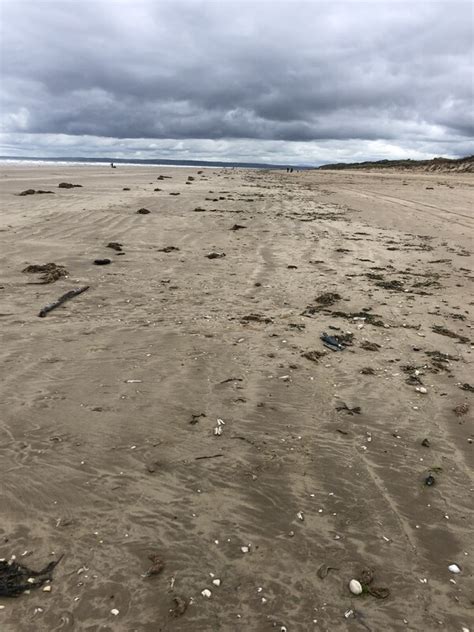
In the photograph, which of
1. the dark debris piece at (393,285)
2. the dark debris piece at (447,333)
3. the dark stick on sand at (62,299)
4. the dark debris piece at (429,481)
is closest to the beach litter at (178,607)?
the dark debris piece at (429,481)

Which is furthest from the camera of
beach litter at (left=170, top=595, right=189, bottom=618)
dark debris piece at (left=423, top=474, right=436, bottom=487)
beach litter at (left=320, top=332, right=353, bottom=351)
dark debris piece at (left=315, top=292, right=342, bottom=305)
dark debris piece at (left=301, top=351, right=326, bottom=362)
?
dark debris piece at (left=315, top=292, right=342, bottom=305)

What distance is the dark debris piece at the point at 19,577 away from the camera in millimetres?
2551

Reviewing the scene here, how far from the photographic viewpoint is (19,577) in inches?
103

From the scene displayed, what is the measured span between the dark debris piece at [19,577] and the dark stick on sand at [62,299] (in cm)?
400

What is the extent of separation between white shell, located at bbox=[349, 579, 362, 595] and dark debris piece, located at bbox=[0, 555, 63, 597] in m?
1.74

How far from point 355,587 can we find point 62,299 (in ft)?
18.1

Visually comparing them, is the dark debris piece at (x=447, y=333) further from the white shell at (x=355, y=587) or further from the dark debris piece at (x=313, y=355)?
the white shell at (x=355, y=587)

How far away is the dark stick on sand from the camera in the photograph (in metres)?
6.24

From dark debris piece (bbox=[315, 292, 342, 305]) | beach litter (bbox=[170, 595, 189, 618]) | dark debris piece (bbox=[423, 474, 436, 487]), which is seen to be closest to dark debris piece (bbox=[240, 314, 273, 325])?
dark debris piece (bbox=[315, 292, 342, 305])

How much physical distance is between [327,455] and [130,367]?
2320 mm

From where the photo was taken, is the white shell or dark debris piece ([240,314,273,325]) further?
dark debris piece ([240,314,273,325])

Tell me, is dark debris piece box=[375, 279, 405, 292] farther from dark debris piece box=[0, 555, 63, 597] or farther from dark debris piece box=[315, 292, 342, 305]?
dark debris piece box=[0, 555, 63, 597]

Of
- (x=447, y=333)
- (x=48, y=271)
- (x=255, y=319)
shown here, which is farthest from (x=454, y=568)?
(x=48, y=271)

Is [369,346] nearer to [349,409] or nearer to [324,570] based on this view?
[349,409]
